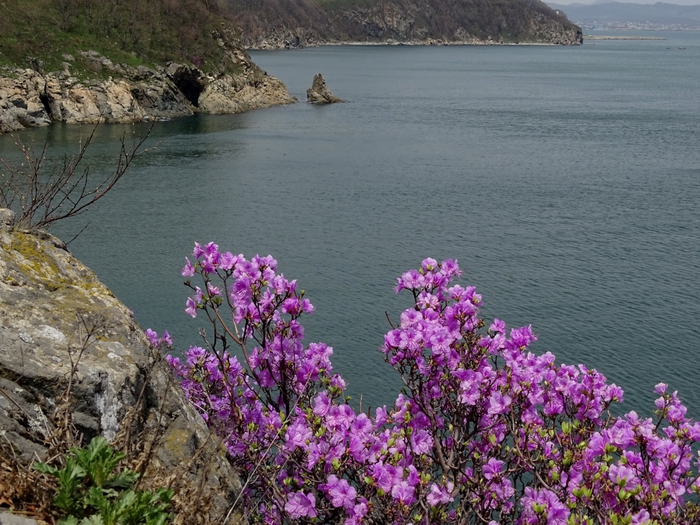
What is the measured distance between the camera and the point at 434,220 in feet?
150

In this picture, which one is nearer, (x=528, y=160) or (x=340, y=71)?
(x=528, y=160)

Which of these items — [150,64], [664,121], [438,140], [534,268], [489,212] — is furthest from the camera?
[150,64]

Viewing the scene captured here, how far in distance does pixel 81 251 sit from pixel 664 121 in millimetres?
71977

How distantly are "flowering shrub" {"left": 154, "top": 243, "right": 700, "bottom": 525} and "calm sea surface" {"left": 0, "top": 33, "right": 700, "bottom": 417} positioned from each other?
49.6 ft

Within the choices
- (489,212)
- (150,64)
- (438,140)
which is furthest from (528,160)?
(150,64)

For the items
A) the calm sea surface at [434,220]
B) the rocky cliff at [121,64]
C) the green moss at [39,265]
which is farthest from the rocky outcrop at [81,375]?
the rocky cliff at [121,64]

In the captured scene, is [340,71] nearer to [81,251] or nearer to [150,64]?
[150,64]

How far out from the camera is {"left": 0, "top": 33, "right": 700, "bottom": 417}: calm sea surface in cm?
2933

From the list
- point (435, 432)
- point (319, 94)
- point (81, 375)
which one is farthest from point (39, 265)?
point (319, 94)

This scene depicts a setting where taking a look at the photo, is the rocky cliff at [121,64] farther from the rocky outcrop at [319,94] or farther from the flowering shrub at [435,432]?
the flowering shrub at [435,432]

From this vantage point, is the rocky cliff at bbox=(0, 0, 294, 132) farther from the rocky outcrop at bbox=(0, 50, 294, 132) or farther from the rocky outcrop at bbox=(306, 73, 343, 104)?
the rocky outcrop at bbox=(306, 73, 343, 104)

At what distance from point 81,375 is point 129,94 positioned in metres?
84.4

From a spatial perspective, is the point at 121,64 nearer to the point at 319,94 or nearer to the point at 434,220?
the point at 319,94

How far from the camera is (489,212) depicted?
4744 cm
